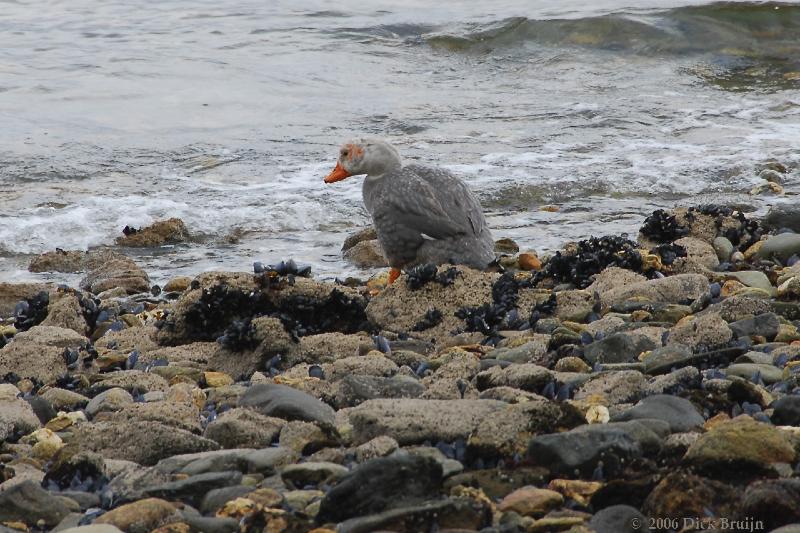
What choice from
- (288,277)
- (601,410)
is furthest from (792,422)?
(288,277)

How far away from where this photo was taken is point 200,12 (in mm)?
20641

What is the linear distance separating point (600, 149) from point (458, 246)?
17.5 ft

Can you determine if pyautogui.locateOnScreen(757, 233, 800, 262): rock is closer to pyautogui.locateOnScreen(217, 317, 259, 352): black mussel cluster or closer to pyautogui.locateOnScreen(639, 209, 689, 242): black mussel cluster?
pyautogui.locateOnScreen(639, 209, 689, 242): black mussel cluster

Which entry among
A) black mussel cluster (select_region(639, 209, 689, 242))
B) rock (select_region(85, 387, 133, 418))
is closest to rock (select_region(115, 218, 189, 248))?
black mussel cluster (select_region(639, 209, 689, 242))

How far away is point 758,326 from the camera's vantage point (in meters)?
5.51

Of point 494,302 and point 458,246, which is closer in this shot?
point 494,302

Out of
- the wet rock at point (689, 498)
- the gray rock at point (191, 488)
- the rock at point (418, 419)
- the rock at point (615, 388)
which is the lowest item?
the rock at point (615, 388)

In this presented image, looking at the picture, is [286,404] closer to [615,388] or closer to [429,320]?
[615,388]

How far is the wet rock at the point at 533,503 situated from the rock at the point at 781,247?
4.44 metres

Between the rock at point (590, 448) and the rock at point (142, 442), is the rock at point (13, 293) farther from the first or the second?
the rock at point (590, 448)

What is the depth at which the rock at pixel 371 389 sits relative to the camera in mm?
4957

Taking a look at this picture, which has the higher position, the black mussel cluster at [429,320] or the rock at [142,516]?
the rock at [142,516]

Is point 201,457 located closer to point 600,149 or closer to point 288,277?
point 288,277

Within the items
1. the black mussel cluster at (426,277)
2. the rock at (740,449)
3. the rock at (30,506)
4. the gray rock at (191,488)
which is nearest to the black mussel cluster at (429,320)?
the black mussel cluster at (426,277)
